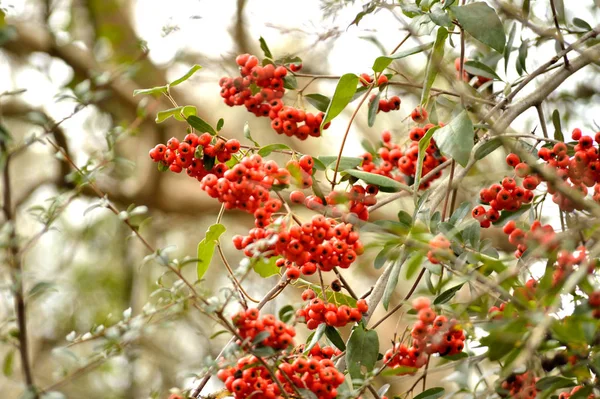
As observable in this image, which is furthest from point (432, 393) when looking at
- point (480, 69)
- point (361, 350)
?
point (480, 69)

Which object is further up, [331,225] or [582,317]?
[331,225]

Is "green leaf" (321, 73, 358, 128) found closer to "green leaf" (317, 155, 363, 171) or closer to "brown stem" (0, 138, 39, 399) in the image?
"green leaf" (317, 155, 363, 171)

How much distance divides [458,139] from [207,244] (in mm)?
558

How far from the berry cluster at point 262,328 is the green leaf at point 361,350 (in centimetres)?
24

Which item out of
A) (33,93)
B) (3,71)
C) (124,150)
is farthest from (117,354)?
(124,150)

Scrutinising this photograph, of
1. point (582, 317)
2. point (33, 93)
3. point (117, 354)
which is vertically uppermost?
point (33, 93)

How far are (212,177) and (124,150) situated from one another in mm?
4074

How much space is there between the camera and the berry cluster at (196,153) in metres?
1.32

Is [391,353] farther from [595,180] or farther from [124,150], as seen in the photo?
[124,150]

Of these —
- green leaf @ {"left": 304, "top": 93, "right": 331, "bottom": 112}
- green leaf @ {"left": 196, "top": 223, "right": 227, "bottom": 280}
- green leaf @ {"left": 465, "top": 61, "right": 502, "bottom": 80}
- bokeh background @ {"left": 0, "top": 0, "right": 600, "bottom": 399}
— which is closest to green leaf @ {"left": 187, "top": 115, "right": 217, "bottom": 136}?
green leaf @ {"left": 196, "top": 223, "right": 227, "bottom": 280}

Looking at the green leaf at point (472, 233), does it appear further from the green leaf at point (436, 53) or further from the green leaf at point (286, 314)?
the green leaf at point (286, 314)

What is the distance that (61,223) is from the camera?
15.4 feet

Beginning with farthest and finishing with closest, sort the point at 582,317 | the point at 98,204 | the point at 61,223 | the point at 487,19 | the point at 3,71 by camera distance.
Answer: the point at 61,223 → the point at 3,71 → the point at 487,19 → the point at 98,204 → the point at 582,317

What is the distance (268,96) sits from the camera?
1456 millimetres
